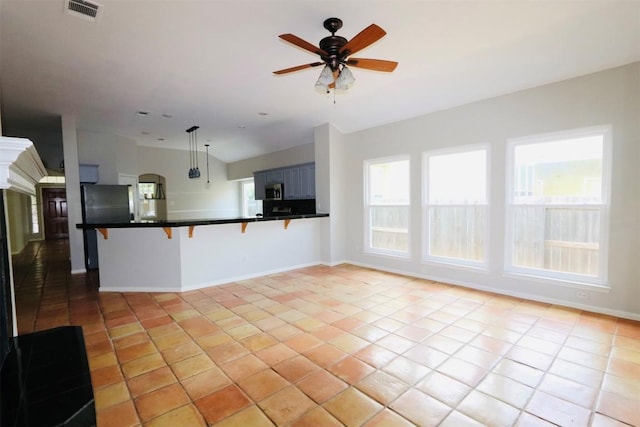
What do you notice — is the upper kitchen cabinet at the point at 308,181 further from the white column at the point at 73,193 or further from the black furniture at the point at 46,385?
the black furniture at the point at 46,385

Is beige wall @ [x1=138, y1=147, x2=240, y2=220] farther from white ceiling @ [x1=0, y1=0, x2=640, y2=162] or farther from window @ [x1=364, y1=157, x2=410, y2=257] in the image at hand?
window @ [x1=364, y1=157, x2=410, y2=257]

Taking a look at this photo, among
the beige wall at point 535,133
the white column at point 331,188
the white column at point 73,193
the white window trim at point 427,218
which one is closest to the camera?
the beige wall at point 535,133

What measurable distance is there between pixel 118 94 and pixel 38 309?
295cm

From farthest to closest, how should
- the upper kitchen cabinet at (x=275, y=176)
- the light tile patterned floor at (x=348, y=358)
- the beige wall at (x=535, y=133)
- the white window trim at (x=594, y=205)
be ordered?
the upper kitchen cabinet at (x=275, y=176) → the white window trim at (x=594, y=205) → the beige wall at (x=535, y=133) → the light tile patterned floor at (x=348, y=358)

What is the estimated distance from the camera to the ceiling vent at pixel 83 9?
2.30 meters

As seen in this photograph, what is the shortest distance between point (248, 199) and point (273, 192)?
8.20 ft

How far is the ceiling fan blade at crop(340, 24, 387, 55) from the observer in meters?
1.97

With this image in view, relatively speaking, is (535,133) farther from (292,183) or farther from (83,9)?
(292,183)

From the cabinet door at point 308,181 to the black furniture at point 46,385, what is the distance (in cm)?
511

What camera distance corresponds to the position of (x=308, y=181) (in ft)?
22.4

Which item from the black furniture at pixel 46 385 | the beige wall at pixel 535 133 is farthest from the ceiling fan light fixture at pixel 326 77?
the beige wall at pixel 535 133

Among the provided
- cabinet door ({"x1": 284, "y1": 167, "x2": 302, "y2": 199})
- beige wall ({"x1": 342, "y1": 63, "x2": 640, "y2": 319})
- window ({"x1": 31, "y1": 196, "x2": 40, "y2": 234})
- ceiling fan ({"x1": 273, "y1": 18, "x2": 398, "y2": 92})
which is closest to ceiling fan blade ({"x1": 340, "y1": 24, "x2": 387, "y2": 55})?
ceiling fan ({"x1": 273, "y1": 18, "x2": 398, "y2": 92})

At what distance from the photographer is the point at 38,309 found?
3588mm

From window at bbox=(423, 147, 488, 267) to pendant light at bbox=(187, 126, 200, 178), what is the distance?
442cm
